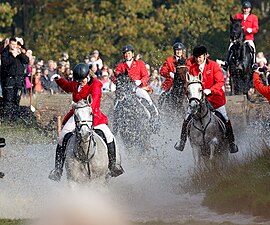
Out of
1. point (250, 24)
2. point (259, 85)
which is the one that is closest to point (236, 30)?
point (250, 24)

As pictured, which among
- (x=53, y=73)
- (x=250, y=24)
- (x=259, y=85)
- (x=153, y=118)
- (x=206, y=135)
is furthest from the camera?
(x=53, y=73)

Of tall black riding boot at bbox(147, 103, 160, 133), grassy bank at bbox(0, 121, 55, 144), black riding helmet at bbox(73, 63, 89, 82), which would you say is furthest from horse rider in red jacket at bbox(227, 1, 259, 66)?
black riding helmet at bbox(73, 63, 89, 82)

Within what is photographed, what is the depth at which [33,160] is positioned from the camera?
20891 millimetres

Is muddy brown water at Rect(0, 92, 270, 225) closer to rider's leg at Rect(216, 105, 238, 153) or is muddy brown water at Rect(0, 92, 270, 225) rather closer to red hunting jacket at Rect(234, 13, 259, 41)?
rider's leg at Rect(216, 105, 238, 153)

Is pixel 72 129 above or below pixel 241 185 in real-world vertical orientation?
above

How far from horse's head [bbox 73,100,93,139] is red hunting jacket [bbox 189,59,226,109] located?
4.00m

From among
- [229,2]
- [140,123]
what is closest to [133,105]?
[140,123]

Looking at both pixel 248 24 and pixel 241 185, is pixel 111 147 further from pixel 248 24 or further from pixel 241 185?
pixel 248 24

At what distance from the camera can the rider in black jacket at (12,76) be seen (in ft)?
81.9

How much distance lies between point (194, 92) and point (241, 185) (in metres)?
1.77

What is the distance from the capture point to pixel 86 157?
14781 millimetres

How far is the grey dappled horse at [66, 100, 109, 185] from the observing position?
575 inches

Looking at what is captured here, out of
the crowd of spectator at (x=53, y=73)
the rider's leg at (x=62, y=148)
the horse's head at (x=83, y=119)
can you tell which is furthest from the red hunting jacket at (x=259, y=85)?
the crowd of spectator at (x=53, y=73)

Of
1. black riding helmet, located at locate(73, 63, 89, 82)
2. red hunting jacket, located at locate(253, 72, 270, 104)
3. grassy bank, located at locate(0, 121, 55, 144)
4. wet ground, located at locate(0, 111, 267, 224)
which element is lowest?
grassy bank, located at locate(0, 121, 55, 144)
